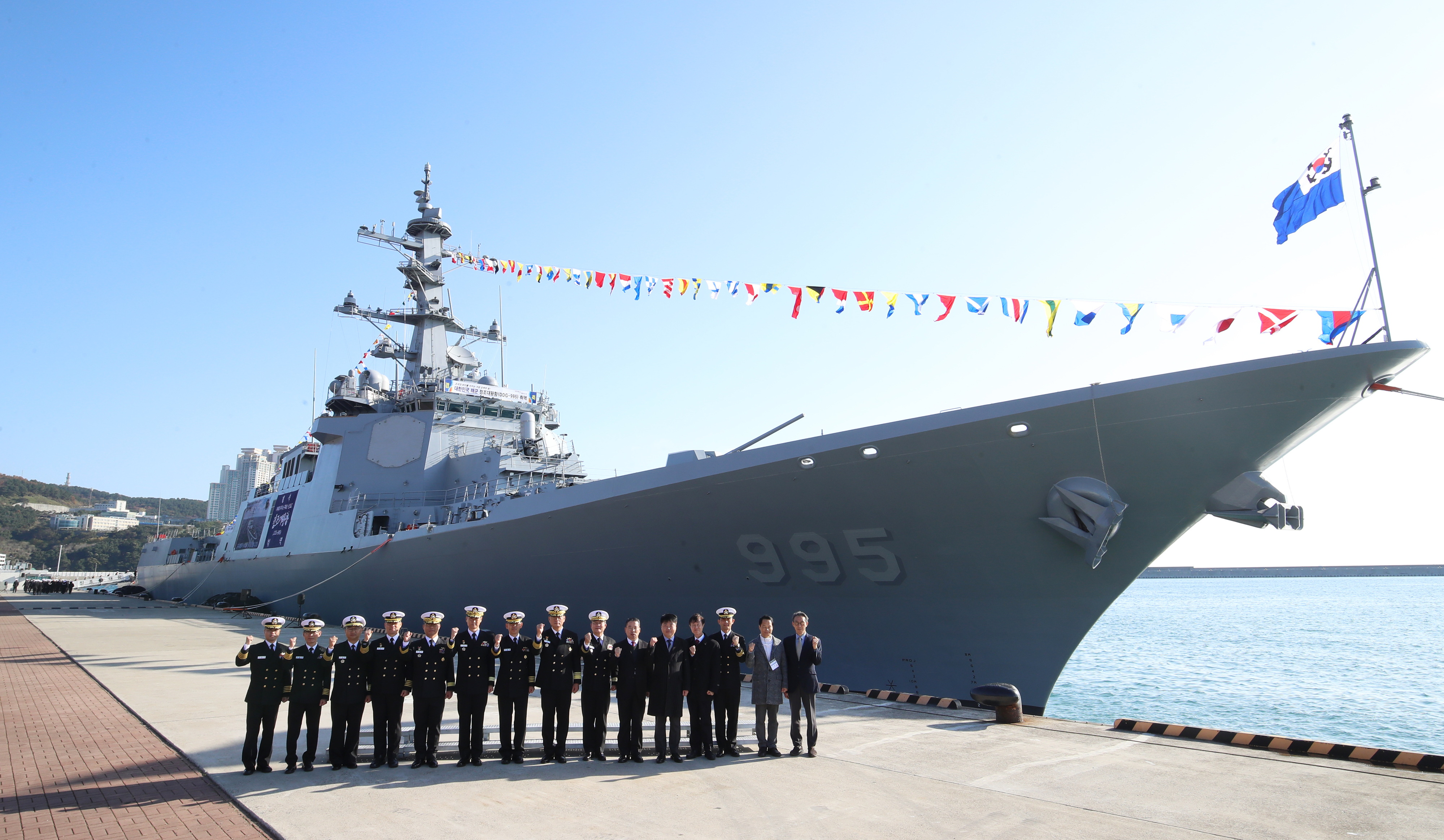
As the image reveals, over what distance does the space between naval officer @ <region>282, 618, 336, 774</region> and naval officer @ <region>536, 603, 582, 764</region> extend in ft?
4.50

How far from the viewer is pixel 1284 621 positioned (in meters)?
40.9

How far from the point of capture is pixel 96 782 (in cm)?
468

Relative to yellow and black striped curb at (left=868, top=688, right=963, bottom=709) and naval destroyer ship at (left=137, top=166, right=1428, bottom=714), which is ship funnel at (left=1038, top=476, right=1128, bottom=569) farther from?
yellow and black striped curb at (left=868, top=688, right=963, bottom=709)

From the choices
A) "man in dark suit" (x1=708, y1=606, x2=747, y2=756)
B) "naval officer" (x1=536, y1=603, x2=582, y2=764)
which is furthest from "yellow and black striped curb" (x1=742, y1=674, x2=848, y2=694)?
"naval officer" (x1=536, y1=603, x2=582, y2=764)

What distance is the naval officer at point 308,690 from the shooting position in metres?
5.03

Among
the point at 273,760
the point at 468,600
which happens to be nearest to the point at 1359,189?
the point at 273,760

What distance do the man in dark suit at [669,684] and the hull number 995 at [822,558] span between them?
11.0 ft

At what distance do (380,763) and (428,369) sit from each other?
15.9 m

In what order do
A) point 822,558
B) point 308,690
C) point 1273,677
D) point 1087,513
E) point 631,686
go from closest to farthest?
point 308,690, point 631,686, point 1087,513, point 822,558, point 1273,677

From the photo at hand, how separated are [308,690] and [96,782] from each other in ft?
3.85

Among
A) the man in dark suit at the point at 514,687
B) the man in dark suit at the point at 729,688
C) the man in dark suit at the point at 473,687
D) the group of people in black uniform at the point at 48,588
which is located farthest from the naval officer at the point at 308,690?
the group of people in black uniform at the point at 48,588

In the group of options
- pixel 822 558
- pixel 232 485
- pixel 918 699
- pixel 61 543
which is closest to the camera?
pixel 918 699

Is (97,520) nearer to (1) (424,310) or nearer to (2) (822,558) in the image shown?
(1) (424,310)

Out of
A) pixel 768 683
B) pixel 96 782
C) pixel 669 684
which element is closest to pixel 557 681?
pixel 669 684
